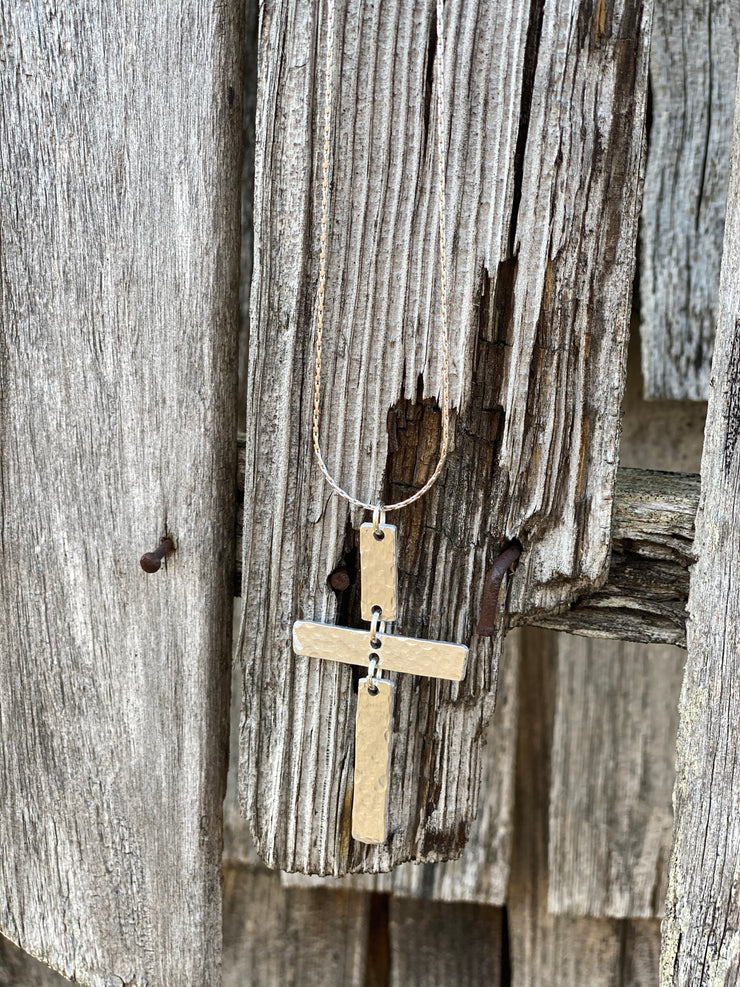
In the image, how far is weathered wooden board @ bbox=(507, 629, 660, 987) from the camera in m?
1.33

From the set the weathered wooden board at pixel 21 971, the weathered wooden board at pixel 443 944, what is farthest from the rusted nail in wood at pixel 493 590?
the weathered wooden board at pixel 21 971

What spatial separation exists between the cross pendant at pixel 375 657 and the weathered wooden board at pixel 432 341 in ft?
0.12

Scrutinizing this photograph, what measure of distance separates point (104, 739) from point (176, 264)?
0.54 meters

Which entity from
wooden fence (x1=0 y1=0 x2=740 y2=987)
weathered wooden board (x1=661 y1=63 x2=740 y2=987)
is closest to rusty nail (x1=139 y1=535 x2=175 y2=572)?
wooden fence (x1=0 y1=0 x2=740 y2=987)

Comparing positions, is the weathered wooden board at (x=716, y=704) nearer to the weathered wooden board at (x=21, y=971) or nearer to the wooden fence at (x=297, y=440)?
the wooden fence at (x=297, y=440)

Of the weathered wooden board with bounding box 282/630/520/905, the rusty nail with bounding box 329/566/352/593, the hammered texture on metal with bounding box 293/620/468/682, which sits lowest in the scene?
the weathered wooden board with bounding box 282/630/520/905

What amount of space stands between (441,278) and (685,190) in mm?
515

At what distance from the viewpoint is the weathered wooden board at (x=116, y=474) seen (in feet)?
2.88

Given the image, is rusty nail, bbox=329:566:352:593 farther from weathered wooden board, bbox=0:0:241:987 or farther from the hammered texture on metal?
weathered wooden board, bbox=0:0:241:987

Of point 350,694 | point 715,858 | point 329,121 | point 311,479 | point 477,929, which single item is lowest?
point 477,929

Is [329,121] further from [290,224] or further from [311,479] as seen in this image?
[311,479]

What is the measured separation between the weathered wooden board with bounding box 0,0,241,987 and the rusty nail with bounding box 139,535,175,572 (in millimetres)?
12

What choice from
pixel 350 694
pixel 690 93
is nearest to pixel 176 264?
pixel 350 694

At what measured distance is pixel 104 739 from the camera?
0.97 m
